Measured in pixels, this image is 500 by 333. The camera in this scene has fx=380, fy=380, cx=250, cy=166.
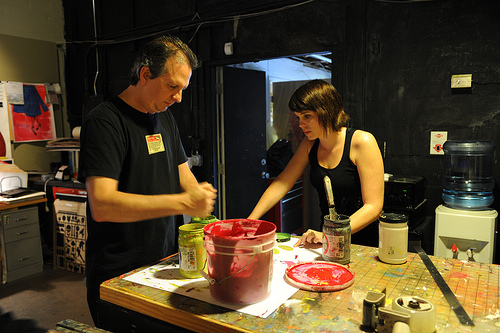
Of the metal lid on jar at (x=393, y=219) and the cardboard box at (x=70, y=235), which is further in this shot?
the cardboard box at (x=70, y=235)

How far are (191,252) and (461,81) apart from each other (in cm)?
253

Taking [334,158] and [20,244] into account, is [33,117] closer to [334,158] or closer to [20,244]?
[20,244]

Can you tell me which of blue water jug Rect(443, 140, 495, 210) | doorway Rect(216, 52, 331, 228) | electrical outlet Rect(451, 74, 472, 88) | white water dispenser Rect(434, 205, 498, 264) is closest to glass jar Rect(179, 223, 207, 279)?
white water dispenser Rect(434, 205, 498, 264)

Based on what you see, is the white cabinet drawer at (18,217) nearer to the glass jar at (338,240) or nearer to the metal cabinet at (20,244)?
the metal cabinet at (20,244)

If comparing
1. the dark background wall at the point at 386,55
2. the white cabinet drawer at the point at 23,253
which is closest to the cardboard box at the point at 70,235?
the white cabinet drawer at the point at 23,253

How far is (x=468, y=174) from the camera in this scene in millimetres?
3059

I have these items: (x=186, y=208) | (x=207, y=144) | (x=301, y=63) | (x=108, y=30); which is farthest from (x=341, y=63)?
(x=301, y=63)

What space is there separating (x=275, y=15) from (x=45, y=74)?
3.30 m

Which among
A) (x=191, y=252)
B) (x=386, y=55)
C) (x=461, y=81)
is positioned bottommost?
(x=191, y=252)

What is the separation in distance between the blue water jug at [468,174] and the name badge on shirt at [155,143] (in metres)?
2.25

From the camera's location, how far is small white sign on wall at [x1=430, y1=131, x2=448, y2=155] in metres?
2.98

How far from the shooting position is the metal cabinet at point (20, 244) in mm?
3830

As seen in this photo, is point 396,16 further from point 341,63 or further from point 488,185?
point 488,185

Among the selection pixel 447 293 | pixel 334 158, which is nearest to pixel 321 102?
pixel 334 158
